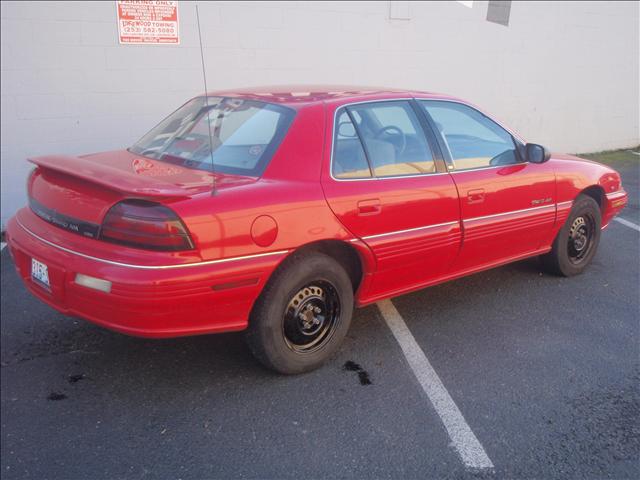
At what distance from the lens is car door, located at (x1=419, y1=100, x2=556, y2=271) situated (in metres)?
4.26

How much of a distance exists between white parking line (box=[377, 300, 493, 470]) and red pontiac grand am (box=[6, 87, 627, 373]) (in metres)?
0.38

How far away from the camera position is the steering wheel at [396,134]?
405cm

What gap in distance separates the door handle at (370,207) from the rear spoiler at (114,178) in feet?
3.26

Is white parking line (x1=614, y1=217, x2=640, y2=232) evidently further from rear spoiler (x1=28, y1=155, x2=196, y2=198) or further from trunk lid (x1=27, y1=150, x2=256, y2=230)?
rear spoiler (x1=28, y1=155, x2=196, y2=198)

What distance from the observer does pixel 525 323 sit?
4.44 meters

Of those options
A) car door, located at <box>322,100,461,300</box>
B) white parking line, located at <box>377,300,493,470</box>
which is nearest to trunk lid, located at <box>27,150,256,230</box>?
car door, located at <box>322,100,461,300</box>

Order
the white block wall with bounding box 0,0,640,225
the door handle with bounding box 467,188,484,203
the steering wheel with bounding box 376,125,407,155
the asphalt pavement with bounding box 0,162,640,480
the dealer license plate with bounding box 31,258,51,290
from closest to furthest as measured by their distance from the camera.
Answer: the asphalt pavement with bounding box 0,162,640,480 → the dealer license plate with bounding box 31,258,51,290 → the steering wheel with bounding box 376,125,407,155 → the door handle with bounding box 467,188,484,203 → the white block wall with bounding box 0,0,640,225

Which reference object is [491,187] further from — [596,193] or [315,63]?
[315,63]

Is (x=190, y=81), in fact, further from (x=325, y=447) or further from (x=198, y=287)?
(x=325, y=447)

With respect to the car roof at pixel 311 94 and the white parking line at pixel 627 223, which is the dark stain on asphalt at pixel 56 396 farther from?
the white parking line at pixel 627 223

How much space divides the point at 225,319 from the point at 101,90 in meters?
4.78

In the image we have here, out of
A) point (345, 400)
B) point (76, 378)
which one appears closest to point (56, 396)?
point (76, 378)

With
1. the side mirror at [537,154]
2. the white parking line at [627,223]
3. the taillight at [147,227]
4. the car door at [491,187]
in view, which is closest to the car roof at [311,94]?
the car door at [491,187]

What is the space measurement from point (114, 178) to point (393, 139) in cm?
179
